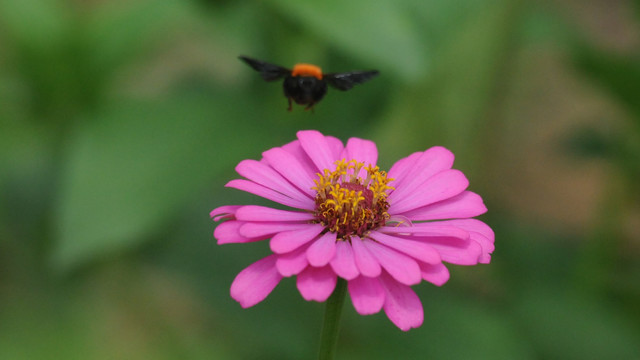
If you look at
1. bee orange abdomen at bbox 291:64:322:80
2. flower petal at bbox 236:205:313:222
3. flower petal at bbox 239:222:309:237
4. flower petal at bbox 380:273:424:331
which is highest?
bee orange abdomen at bbox 291:64:322:80

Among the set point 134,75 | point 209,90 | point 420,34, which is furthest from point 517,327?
point 134,75

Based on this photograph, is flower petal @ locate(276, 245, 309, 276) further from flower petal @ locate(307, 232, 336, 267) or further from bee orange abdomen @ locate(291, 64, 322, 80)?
bee orange abdomen @ locate(291, 64, 322, 80)

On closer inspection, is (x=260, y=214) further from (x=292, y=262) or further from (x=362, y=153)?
(x=362, y=153)

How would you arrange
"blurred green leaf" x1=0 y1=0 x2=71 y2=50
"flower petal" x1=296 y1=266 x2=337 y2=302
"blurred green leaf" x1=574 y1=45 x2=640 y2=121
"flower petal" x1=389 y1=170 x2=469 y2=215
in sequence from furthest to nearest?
1. "blurred green leaf" x1=574 y1=45 x2=640 y2=121
2. "blurred green leaf" x1=0 y1=0 x2=71 y2=50
3. "flower petal" x1=389 y1=170 x2=469 y2=215
4. "flower petal" x1=296 y1=266 x2=337 y2=302

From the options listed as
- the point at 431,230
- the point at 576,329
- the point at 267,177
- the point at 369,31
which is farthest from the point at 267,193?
the point at 576,329

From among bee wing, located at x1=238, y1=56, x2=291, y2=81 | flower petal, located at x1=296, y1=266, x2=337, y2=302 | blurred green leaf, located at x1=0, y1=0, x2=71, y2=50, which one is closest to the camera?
flower petal, located at x1=296, y1=266, x2=337, y2=302

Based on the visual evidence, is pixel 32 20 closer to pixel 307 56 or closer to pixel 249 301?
pixel 307 56

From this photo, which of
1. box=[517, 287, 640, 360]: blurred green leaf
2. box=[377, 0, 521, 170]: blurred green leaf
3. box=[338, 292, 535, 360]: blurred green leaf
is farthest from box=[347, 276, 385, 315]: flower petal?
box=[377, 0, 521, 170]: blurred green leaf

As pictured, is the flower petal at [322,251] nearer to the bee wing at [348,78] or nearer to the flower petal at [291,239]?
the flower petal at [291,239]
